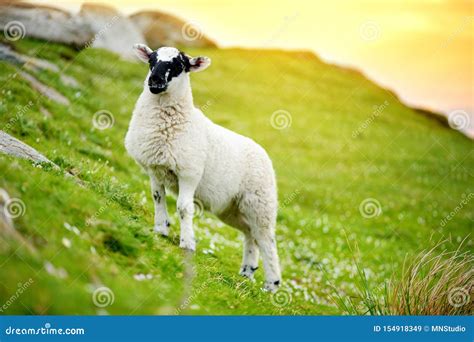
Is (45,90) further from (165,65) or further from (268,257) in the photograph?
(268,257)

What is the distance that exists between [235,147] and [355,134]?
80.2 feet

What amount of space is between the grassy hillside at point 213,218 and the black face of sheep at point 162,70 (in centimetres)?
198

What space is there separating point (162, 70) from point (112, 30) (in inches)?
992

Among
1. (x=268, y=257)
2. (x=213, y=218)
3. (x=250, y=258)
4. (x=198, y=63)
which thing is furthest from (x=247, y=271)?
(x=213, y=218)

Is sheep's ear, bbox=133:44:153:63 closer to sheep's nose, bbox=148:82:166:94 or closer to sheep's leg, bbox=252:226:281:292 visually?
sheep's nose, bbox=148:82:166:94

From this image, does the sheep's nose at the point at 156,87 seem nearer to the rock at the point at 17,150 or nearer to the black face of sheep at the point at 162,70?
the black face of sheep at the point at 162,70

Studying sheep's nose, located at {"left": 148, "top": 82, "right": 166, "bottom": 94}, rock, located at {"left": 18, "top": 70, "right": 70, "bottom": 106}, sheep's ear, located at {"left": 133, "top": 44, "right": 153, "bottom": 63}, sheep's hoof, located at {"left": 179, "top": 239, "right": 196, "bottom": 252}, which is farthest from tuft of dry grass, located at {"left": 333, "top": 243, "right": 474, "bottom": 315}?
rock, located at {"left": 18, "top": 70, "right": 70, "bottom": 106}

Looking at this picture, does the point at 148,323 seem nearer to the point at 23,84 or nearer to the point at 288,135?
the point at 23,84

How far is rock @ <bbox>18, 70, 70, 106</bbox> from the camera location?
15.7 m

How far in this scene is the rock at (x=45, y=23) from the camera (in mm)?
20844

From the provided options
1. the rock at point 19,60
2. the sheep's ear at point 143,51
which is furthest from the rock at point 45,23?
the sheep's ear at point 143,51

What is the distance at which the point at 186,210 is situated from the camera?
9.23m

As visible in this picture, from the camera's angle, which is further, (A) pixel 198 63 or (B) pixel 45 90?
(B) pixel 45 90

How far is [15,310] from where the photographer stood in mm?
6590
